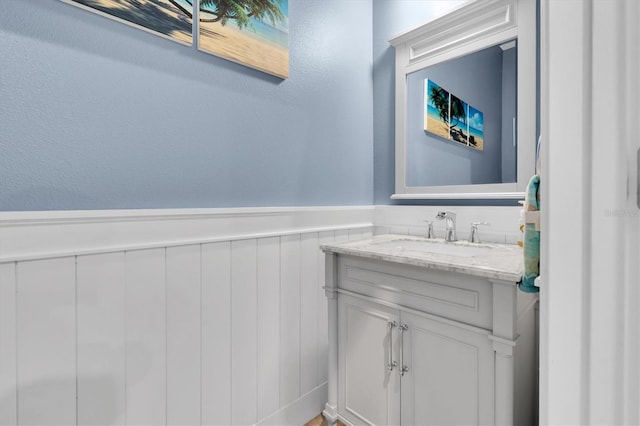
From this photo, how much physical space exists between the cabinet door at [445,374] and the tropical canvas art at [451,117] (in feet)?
3.05

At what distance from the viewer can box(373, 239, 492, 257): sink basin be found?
4.39 ft

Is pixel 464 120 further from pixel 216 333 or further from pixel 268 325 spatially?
pixel 216 333

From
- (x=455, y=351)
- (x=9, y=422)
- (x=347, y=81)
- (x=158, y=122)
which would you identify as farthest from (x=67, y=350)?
(x=347, y=81)

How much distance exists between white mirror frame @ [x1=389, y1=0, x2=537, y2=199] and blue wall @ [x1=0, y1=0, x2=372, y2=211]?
319 mm

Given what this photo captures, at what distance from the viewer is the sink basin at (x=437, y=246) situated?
1.34 metres

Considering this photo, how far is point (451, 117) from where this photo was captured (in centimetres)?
161

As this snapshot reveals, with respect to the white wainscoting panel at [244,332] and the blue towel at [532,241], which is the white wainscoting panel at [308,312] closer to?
the white wainscoting panel at [244,332]

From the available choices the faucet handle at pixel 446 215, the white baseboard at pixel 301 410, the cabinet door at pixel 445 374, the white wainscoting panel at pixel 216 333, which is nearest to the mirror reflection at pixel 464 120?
the faucet handle at pixel 446 215

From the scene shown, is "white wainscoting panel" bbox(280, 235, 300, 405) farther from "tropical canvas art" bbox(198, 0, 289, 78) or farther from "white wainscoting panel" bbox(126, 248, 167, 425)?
"tropical canvas art" bbox(198, 0, 289, 78)

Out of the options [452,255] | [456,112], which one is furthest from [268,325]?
[456,112]

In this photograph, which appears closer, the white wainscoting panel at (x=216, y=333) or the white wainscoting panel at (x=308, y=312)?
the white wainscoting panel at (x=216, y=333)

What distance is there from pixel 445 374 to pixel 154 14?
1547 millimetres

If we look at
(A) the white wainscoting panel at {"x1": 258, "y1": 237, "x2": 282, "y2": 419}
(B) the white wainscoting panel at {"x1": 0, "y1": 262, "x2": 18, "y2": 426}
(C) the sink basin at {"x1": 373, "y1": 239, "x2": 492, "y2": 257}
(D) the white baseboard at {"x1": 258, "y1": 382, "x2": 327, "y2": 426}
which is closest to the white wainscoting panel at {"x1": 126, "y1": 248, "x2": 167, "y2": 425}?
(B) the white wainscoting panel at {"x1": 0, "y1": 262, "x2": 18, "y2": 426}

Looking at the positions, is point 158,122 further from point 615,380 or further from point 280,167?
point 615,380
